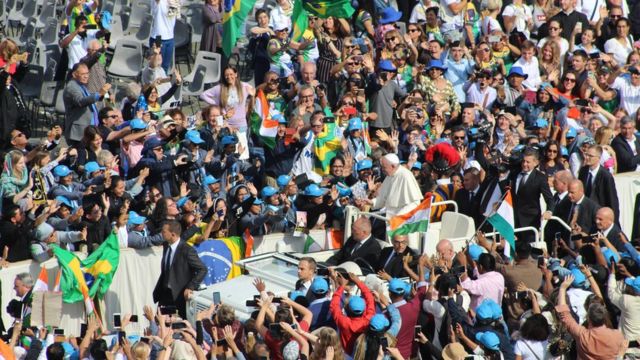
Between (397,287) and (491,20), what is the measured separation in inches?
393

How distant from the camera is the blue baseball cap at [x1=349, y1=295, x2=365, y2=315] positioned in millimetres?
13864

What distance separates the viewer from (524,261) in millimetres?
15875

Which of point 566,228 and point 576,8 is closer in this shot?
point 566,228

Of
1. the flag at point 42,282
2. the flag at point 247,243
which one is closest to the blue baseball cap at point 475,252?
the flag at point 247,243

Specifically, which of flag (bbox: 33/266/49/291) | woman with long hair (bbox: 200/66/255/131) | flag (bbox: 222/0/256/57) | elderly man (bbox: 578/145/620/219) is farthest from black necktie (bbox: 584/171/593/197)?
flag (bbox: 33/266/49/291)

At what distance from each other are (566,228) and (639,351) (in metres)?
2.58

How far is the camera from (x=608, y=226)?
17.4 m

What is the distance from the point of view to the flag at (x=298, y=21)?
21453 millimetres

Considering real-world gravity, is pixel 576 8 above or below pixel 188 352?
above

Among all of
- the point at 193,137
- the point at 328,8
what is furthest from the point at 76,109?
the point at 328,8

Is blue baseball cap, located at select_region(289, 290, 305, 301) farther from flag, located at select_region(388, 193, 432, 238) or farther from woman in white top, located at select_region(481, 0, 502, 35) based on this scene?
woman in white top, located at select_region(481, 0, 502, 35)

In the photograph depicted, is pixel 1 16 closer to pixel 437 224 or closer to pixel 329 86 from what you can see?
pixel 329 86

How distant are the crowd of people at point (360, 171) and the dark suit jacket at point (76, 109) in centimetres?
2

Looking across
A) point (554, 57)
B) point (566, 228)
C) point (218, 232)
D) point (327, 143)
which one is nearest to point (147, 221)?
point (218, 232)
